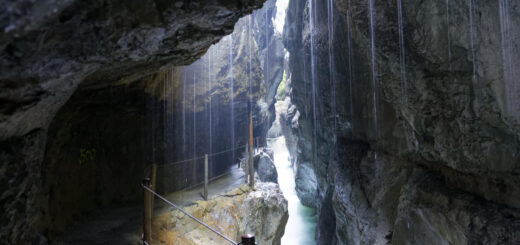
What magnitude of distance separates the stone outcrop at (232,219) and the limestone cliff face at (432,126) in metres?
2.51

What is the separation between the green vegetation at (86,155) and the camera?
8227 millimetres

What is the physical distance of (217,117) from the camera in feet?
50.1

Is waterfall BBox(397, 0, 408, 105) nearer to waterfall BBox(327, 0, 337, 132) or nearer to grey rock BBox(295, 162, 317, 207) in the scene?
waterfall BBox(327, 0, 337, 132)

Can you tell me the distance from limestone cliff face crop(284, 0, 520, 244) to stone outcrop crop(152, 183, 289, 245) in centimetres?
251

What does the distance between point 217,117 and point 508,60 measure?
12.1 m

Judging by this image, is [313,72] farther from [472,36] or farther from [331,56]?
[472,36]

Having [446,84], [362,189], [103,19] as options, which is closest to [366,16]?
[446,84]

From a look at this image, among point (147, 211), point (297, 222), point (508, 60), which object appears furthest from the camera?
point (297, 222)

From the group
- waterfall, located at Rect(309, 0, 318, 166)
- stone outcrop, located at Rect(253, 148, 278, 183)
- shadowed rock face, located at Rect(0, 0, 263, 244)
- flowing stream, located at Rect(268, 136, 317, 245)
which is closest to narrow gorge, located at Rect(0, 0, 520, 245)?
shadowed rock face, located at Rect(0, 0, 263, 244)

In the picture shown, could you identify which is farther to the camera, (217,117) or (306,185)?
(306,185)

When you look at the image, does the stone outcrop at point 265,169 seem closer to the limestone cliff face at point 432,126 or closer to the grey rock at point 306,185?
the grey rock at point 306,185

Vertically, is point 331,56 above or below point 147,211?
above

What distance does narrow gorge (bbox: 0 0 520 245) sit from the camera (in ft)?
11.1

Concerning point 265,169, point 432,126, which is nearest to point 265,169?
point 265,169
